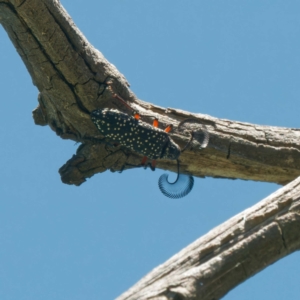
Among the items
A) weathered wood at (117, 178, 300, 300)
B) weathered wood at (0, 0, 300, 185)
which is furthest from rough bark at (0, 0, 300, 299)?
weathered wood at (117, 178, 300, 300)

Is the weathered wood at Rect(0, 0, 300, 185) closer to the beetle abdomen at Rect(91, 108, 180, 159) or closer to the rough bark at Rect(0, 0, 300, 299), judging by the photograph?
the rough bark at Rect(0, 0, 300, 299)

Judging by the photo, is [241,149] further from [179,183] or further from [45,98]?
[45,98]

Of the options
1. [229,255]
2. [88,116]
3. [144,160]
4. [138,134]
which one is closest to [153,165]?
[144,160]

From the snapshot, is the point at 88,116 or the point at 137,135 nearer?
the point at 88,116

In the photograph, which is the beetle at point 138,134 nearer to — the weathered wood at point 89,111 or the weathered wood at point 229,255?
the weathered wood at point 89,111

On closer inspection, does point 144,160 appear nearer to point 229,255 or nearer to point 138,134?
point 138,134

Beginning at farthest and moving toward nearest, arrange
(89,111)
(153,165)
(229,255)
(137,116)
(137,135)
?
(153,165) < (137,116) < (137,135) < (89,111) < (229,255)

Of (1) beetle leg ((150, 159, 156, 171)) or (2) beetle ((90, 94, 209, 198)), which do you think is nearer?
(2) beetle ((90, 94, 209, 198))

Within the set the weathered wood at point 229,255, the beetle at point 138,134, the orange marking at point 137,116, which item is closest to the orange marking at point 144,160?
the beetle at point 138,134

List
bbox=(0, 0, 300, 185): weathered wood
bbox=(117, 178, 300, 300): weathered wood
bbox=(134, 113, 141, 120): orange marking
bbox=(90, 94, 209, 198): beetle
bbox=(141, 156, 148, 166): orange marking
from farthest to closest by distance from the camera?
bbox=(141, 156, 148, 166): orange marking, bbox=(134, 113, 141, 120): orange marking, bbox=(90, 94, 209, 198): beetle, bbox=(0, 0, 300, 185): weathered wood, bbox=(117, 178, 300, 300): weathered wood
